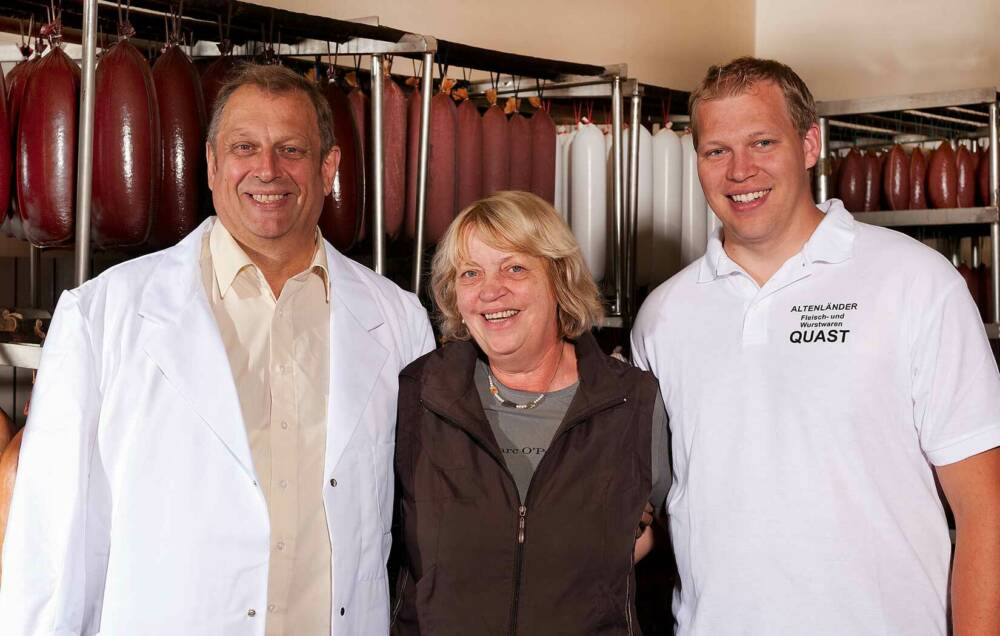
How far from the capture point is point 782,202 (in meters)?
1.96

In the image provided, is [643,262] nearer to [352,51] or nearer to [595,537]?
[352,51]

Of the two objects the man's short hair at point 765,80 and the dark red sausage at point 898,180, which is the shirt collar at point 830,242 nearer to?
the man's short hair at point 765,80

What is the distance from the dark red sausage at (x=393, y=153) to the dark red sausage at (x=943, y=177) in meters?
2.55

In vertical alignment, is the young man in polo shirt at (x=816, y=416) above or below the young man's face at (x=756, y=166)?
below

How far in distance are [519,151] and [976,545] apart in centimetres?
160

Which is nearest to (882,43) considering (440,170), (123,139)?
(440,170)

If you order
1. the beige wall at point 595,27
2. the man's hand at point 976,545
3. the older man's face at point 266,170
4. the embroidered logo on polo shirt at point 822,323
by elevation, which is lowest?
the man's hand at point 976,545

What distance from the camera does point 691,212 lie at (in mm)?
3367

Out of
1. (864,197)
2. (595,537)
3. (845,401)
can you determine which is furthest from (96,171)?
(864,197)

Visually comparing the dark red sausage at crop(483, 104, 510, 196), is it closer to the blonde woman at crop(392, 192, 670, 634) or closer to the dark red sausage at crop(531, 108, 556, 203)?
the dark red sausage at crop(531, 108, 556, 203)

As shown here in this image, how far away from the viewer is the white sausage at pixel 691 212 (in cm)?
334

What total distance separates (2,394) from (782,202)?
215cm

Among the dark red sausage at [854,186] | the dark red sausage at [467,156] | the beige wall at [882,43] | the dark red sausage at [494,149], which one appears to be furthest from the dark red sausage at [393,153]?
the beige wall at [882,43]

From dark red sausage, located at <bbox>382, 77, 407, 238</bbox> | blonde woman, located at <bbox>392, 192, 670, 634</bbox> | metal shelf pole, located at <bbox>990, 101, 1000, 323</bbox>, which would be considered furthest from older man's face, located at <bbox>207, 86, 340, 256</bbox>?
metal shelf pole, located at <bbox>990, 101, 1000, 323</bbox>
